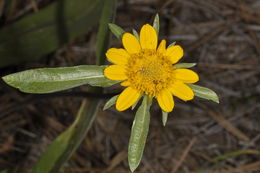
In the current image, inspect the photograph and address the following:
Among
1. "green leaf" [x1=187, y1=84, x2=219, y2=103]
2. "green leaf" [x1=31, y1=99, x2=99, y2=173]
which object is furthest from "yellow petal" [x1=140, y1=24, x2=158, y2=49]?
"green leaf" [x1=31, y1=99, x2=99, y2=173]

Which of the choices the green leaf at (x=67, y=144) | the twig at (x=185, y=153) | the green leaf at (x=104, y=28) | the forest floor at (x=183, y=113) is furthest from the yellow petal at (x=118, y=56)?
the twig at (x=185, y=153)

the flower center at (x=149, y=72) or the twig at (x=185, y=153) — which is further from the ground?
the flower center at (x=149, y=72)

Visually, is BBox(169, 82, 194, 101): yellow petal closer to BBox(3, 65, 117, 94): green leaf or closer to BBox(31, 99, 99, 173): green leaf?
BBox(3, 65, 117, 94): green leaf

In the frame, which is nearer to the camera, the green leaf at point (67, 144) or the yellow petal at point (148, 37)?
the yellow petal at point (148, 37)

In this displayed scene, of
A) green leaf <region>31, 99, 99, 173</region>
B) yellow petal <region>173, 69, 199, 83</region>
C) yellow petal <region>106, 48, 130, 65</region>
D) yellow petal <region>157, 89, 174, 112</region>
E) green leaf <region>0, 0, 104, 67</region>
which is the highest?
yellow petal <region>106, 48, 130, 65</region>

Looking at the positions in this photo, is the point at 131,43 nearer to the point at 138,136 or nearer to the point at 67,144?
the point at 138,136

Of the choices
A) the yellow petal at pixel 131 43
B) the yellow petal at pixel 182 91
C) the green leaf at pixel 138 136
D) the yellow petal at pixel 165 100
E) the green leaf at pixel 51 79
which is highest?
the yellow petal at pixel 131 43

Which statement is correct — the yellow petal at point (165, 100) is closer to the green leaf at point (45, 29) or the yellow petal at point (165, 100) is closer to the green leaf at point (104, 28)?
the green leaf at point (104, 28)
